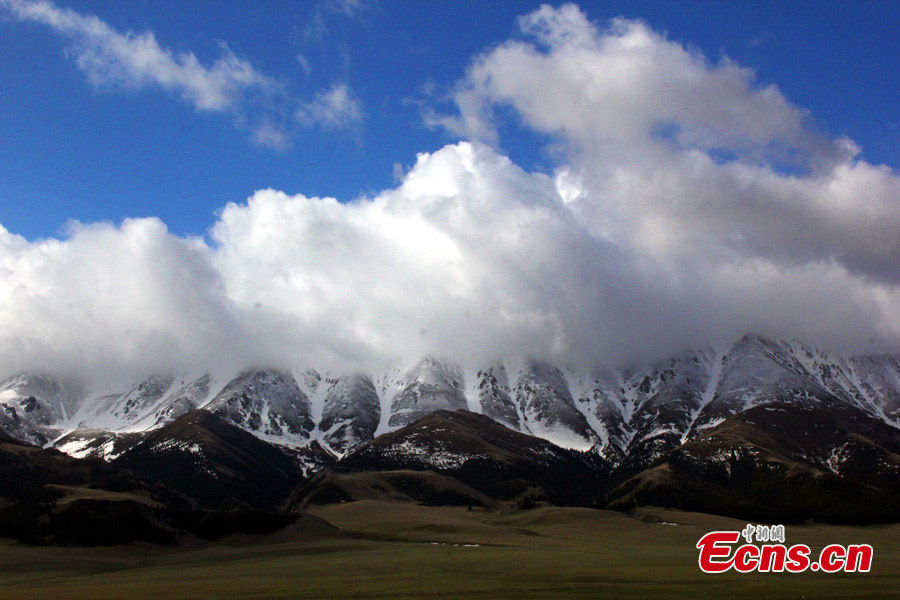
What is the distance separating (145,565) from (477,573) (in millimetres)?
92593

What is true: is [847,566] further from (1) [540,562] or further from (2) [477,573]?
(2) [477,573]

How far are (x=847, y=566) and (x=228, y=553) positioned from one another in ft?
454

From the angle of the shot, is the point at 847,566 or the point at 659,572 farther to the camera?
the point at 847,566

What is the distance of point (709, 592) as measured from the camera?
8250cm

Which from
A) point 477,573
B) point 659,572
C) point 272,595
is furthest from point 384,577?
point 659,572

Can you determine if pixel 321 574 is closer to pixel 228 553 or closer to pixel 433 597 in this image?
pixel 433 597

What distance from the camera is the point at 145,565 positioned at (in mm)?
167250

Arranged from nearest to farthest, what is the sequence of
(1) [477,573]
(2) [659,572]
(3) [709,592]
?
(3) [709,592] → (2) [659,572] → (1) [477,573]

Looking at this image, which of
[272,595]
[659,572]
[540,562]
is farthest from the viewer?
[540,562]

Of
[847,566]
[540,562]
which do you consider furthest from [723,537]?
[540,562]

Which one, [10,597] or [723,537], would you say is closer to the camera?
[10,597]

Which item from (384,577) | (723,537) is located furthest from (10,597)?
(723,537)

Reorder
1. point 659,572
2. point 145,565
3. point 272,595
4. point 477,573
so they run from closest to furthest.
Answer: point 272,595 < point 659,572 < point 477,573 < point 145,565

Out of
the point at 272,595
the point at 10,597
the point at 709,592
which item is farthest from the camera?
the point at 10,597
